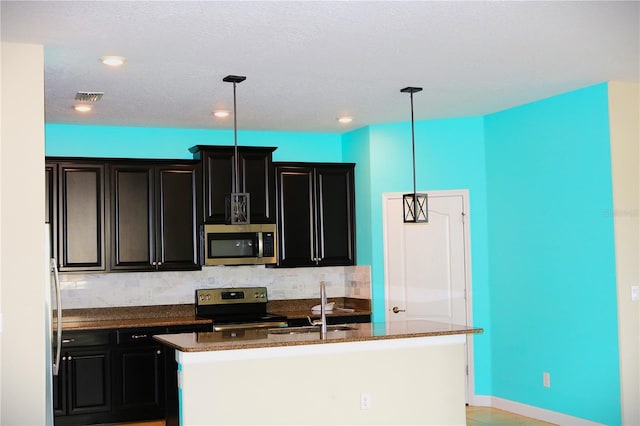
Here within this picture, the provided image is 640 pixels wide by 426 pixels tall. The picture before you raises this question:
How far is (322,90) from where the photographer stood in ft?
20.1

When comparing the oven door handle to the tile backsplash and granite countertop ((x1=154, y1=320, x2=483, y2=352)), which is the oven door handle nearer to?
the tile backsplash

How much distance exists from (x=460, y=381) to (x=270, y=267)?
8.71ft

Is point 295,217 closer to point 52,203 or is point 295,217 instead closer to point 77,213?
point 77,213

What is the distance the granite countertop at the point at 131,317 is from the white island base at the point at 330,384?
1.97 meters

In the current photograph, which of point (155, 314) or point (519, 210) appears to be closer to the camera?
point (519, 210)

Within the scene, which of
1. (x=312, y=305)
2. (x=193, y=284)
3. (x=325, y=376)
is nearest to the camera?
(x=325, y=376)

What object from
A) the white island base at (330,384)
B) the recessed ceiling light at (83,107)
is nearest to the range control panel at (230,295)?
the recessed ceiling light at (83,107)

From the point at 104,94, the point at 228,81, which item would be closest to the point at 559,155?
the point at 228,81

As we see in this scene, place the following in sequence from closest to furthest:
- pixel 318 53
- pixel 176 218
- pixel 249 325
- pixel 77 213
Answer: pixel 318 53, pixel 77 213, pixel 249 325, pixel 176 218

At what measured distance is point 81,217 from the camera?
7.01 meters

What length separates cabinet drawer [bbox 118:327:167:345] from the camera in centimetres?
682

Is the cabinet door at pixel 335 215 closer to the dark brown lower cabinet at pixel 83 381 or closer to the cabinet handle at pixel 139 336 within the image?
the cabinet handle at pixel 139 336

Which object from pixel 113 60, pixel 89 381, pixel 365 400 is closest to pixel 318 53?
pixel 113 60

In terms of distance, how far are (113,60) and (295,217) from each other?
311cm
